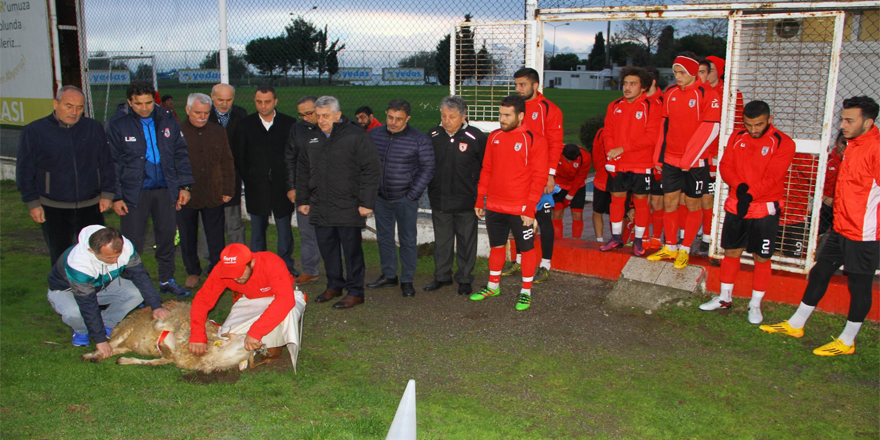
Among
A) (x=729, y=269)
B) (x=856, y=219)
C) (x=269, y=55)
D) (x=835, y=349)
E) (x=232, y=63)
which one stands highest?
(x=269, y=55)

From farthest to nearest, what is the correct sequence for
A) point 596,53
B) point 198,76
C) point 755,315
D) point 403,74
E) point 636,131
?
point 596,53 → point 198,76 → point 403,74 → point 636,131 → point 755,315

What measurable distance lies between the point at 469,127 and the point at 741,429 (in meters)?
3.49

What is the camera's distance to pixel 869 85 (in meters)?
8.57

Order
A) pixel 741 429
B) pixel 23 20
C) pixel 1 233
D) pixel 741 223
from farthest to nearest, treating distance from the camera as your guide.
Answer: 1. pixel 23 20
2. pixel 1 233
3. pixel 741 223
4. pixel 741 429

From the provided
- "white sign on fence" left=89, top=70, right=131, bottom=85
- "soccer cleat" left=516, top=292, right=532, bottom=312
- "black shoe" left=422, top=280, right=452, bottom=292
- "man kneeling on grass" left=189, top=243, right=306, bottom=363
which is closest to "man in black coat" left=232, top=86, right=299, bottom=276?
"black shoe" left=422, top=280, right=452, bottom=292

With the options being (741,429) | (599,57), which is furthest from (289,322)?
(599,57)

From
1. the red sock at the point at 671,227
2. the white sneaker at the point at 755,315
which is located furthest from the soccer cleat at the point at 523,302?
the white sneaker at the point at 755,315

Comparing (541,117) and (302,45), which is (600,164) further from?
(302,45)

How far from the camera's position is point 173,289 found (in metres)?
6.13

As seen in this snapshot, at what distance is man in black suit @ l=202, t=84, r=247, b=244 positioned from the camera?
643 cm

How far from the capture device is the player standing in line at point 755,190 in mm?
5136

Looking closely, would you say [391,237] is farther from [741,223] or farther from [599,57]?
[599,57]

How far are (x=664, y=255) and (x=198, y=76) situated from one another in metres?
7.26

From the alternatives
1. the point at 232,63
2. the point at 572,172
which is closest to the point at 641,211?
the point at 572,172
